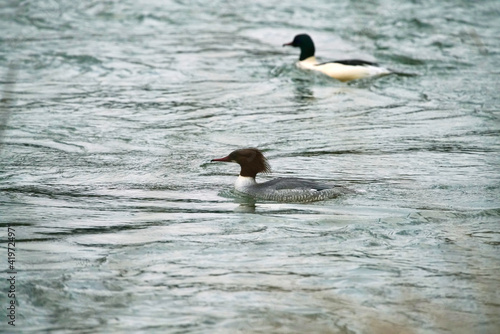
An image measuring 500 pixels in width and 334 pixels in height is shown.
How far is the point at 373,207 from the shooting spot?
32.2ft

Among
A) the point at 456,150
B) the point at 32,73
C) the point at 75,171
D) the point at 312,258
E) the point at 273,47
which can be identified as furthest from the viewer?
the point at 273,47

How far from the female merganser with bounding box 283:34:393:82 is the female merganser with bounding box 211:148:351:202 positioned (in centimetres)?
649

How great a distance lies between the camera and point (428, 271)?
7820 millimetres

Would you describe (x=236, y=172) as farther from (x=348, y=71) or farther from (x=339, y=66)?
(x=339, y=66)

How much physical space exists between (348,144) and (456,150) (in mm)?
1407

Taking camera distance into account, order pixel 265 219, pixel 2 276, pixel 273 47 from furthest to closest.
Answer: pixel 273 47, pixel 265 219, pixel 2 276

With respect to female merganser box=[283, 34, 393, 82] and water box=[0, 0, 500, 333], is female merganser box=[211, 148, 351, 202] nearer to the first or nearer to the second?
water box=[0, 0, 500, 333]

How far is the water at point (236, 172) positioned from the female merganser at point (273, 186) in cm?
11

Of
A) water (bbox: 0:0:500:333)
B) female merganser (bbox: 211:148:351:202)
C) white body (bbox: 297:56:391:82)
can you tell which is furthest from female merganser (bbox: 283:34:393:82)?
female merganser (bbox: 211:148:351:202)

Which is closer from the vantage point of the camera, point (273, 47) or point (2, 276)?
point (2, 276)

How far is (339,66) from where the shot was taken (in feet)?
56.1

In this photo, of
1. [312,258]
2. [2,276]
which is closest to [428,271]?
[312,258]

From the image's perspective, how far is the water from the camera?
7.16 metres

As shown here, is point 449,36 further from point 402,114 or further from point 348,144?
point 348,144
